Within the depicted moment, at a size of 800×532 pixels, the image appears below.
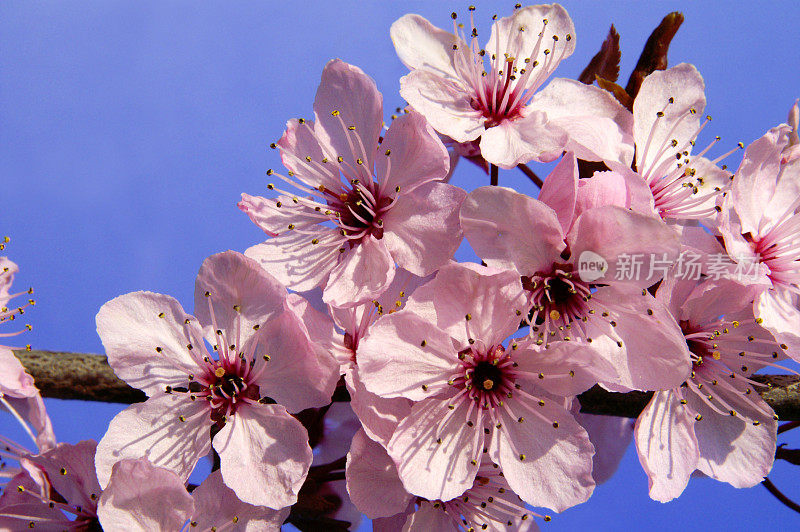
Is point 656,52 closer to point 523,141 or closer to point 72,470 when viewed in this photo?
point 523,141

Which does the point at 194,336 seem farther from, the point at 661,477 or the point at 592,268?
the point at 661,477

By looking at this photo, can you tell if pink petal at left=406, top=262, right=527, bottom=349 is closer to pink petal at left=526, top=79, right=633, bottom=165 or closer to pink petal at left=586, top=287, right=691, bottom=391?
pink petal at left=586, top=287, right=691, bottom=391

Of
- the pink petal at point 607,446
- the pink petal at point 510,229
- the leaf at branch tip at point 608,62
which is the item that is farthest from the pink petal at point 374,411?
the leaf at branch tip at point 608,62

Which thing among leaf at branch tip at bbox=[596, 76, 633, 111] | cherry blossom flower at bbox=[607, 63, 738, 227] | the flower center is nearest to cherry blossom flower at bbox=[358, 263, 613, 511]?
the flower center

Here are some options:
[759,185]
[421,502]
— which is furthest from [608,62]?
[421,502]

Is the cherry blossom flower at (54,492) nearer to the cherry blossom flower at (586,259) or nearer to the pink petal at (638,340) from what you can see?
the cherry blossom flower at (586,259)
